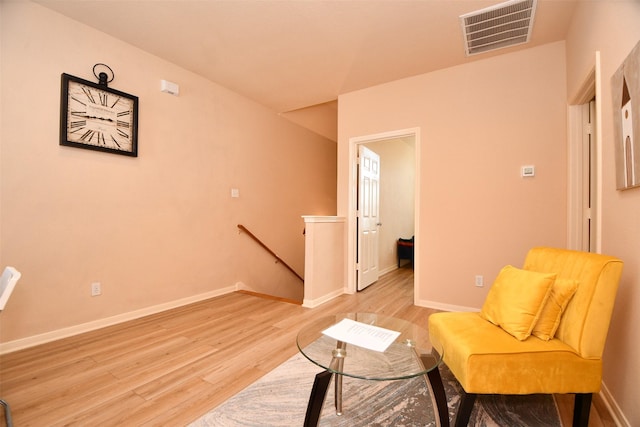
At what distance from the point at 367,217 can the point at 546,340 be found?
2899 mm

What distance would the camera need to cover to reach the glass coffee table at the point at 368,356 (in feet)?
3.85

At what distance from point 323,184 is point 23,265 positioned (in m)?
4.55

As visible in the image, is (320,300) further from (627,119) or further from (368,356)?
(627,119)

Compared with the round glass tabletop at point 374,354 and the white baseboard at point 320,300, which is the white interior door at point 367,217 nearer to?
the white baseboard at point 320,300

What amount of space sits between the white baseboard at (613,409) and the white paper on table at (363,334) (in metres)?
1.12

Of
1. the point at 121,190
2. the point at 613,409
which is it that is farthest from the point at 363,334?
the point at 121,190

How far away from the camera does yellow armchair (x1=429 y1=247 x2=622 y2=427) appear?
4.36 feet

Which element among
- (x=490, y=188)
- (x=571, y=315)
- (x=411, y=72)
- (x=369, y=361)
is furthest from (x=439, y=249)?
(x=369, y=361)

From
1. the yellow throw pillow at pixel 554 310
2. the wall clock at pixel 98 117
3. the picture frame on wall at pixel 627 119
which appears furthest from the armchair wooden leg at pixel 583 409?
the wall clock at pixel 98 117

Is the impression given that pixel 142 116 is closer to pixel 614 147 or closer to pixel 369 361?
pixel 369 361

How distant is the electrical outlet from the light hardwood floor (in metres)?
0.34

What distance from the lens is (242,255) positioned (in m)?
4.14

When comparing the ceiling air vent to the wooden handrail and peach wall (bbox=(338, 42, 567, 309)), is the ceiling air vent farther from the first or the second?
the wooden handrail

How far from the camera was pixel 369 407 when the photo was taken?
158 cm
